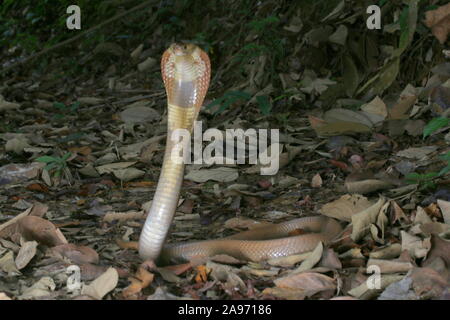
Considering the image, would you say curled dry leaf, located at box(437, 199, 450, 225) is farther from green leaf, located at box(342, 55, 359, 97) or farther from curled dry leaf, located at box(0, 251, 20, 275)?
green leaf, located at box(342, 55, 359, 97)

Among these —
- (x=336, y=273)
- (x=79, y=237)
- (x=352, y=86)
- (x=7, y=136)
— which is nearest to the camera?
(x=336, y=273)

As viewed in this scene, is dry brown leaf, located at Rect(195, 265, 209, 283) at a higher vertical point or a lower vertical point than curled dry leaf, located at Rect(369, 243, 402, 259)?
lower

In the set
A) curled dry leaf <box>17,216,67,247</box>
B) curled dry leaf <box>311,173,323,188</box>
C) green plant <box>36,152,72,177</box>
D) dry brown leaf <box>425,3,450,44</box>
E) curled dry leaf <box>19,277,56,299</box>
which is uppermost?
dry brown leaf <box>425,3,450,44</box>

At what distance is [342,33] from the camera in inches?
250

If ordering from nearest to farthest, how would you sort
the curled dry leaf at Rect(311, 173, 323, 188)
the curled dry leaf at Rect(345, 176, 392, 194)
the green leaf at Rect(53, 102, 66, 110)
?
the curled dry leaf at Rect(345, 176, 392, 194), the curled dry leaf at Rect(311, 173, 323, 188), the green leaf at Rect(53, 102, 66, 110)

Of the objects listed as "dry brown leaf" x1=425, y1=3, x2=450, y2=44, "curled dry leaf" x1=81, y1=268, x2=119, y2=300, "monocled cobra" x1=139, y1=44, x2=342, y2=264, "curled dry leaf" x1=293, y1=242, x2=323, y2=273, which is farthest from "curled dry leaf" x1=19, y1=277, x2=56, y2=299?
"dry brown leaf" x1=425, y1=3, x2=450, y2=44

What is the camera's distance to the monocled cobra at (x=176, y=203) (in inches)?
136

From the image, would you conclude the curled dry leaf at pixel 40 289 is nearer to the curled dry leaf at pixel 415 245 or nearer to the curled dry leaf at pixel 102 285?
the curled dry leaf at pixel 102 285

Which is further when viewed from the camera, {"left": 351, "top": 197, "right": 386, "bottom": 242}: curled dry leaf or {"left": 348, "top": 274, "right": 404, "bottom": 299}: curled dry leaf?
{"left": 351, "top": 197, "right": 386, "bottom": 242}: curled dry leaf

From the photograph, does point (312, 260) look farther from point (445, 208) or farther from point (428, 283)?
point (445, 208)

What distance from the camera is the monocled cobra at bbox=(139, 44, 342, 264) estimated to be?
11.3 feet
